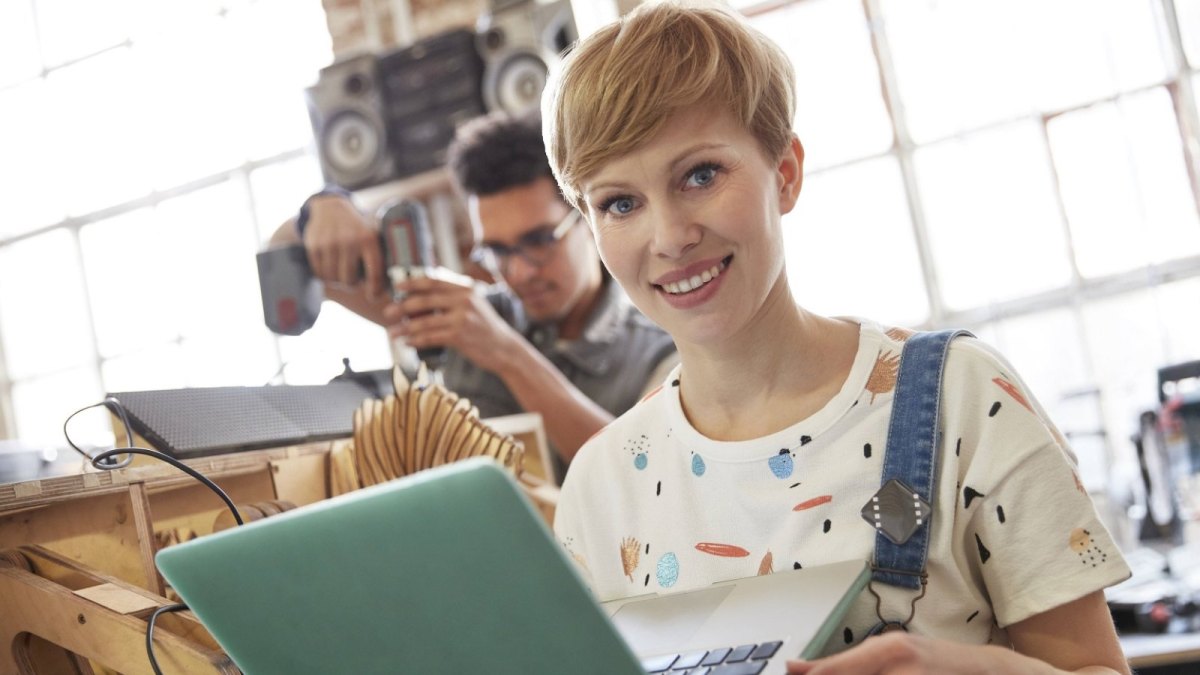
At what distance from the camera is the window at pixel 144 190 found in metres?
4.49

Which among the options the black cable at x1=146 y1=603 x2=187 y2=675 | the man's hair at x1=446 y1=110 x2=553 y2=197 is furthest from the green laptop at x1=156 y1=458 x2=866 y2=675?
the man's hair at x1=446 y1=110 x2=553 y2=197

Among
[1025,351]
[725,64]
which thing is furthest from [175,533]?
[1025,351]

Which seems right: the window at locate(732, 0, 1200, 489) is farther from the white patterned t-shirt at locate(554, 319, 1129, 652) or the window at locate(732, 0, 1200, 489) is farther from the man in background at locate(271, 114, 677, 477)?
the white patterned t-shirt at locate(554, 319, 1129, 652)

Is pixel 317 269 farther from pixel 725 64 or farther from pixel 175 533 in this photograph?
pixel 725 64

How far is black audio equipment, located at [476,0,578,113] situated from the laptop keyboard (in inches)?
110

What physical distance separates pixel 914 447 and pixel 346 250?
3.25ft

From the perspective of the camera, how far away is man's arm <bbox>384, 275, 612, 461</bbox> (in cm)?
154

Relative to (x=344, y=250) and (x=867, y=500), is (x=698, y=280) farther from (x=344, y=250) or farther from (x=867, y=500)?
(x=344, y=250)

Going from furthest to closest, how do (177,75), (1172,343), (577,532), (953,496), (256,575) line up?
(177,75)
(1172,343)
(577,532)
(953,496)
(256,575)

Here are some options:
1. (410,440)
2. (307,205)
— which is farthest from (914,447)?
(307,205)

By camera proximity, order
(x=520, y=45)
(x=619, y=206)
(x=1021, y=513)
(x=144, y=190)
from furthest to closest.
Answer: (x=144, y=190), (x=520, y=45), (x=619, y=206), (x=1021, y=513)

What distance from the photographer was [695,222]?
0.86 meters

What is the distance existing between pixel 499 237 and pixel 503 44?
155cm

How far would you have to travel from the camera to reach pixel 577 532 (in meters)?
0.99
